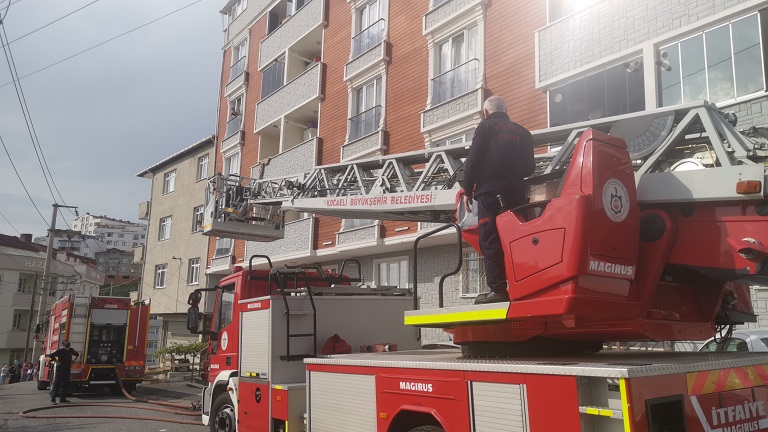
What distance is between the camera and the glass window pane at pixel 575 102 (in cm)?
1366

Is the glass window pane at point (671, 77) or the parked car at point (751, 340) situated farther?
the glass window pane at point (671, 77)

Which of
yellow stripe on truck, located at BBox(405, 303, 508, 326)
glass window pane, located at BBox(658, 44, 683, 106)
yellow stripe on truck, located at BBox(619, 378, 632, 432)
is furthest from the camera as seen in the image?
glass window pane, located at BBox(658, 44, 683, 106)

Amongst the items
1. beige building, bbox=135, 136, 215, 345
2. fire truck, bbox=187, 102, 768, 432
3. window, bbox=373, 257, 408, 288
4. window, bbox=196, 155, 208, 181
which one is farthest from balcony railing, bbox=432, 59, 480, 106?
window, bbox=196, 155, 208, 181

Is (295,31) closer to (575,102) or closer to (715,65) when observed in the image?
(575,102)

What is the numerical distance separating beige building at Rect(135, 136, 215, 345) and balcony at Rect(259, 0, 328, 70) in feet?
24.1

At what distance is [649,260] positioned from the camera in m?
4.60

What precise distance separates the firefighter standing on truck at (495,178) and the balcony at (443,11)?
12.9 metres

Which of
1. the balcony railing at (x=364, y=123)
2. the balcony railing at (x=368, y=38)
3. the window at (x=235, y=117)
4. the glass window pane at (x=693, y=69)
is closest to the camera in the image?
the glass window pane at (x=693, y=69)

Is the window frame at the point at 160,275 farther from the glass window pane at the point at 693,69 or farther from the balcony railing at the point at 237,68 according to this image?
the glass window pane at the point at 693,69

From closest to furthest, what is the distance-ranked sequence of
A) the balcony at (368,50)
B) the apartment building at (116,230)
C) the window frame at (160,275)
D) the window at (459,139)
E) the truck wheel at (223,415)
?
the truck wheel at (223,415), the window at (459,139), the balcony at (368,50), the window frame at (160,275), the apartment building at (116,230)

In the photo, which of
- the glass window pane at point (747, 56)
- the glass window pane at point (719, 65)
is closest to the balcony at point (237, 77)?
the glass window pane at point (719, 65)

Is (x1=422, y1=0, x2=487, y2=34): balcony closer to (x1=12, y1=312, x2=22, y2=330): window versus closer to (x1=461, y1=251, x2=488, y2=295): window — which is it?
(x1=461, y1=251, x2=488, y2=295): window

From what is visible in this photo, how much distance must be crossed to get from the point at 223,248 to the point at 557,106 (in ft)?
64.3

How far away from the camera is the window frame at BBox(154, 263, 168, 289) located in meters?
36.4
